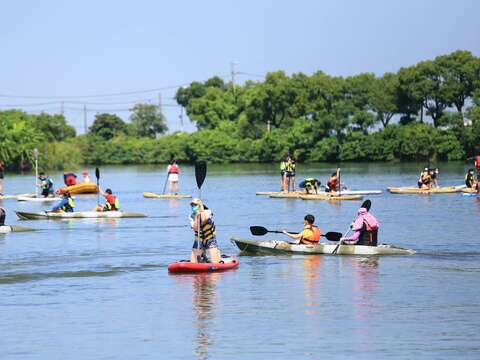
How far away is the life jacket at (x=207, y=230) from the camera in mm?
25141

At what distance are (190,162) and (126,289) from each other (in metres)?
118

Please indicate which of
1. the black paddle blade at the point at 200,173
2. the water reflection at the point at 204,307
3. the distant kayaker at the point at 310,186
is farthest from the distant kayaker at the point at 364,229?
the distant kayaker at the point at 310,186

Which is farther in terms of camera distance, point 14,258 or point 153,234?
point 153,234

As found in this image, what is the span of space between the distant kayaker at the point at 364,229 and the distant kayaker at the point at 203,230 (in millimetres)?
3768

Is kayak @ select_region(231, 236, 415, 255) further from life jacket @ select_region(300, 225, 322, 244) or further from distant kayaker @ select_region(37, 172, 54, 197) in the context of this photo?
distant kayaker @ select_region(37, 172, 54, 197)

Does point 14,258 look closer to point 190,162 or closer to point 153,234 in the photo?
point 153,234

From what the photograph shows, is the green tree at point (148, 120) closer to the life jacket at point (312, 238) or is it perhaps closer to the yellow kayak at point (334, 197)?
the yellow kayak at point (334, 197)

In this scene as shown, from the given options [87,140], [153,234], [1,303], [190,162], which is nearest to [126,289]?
[1,303]

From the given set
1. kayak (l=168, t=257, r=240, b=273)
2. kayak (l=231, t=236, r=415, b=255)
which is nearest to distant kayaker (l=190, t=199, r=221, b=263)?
kayak (l=168, t=257, r=240, b=273)

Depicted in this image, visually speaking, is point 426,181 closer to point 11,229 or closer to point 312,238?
point 11,229

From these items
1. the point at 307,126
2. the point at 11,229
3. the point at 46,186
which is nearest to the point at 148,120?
the point at 307,126

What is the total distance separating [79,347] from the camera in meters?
18.7

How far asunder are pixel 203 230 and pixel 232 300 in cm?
293

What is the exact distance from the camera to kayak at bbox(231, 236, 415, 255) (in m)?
28.3
